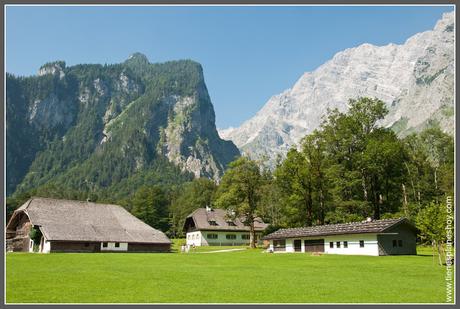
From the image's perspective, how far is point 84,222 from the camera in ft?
181

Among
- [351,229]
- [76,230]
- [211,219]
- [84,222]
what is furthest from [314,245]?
[211,219]

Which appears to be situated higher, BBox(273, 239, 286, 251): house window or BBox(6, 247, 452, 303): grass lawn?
BBox(273, 239, 286, 251): house window

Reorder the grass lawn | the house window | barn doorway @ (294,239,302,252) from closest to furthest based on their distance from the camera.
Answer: the grass lawn < barn doorway @ (294,239,302,252) < the house window

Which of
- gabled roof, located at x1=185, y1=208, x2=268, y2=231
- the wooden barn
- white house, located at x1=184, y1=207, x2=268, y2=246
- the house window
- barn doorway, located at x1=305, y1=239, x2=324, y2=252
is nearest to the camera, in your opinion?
barn doorway, located at x1=305, y1=239, x2=324, y2=252

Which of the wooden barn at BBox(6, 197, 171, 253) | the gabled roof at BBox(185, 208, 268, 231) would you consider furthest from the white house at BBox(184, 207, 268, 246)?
the wooden barn at BBox(6, 197, 171, 253)

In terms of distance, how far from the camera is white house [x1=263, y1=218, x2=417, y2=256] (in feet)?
133

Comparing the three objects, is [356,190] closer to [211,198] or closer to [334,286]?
[334,286]

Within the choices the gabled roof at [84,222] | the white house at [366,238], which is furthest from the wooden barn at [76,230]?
the white house at [366,238]

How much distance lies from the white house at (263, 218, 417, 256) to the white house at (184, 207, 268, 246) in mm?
38671

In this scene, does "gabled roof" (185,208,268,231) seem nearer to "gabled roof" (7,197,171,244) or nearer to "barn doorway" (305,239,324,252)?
"gabled roof" (7,197,171,244)

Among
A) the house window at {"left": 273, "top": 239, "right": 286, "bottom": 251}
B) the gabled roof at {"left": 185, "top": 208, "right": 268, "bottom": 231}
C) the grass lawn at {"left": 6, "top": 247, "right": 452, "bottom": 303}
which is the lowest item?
the grass lawn at {"left": 6, "top": 247, "right": 452, "bottom": 303}

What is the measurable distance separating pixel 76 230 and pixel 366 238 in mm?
32120

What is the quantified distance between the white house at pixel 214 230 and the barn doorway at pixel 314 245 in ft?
120

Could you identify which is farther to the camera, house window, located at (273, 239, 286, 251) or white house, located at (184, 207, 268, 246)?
white house, located at (184, 207, 268, 246)
